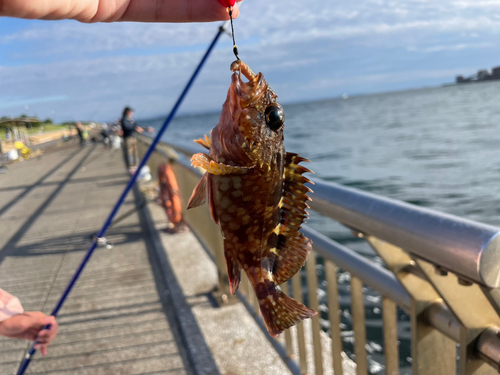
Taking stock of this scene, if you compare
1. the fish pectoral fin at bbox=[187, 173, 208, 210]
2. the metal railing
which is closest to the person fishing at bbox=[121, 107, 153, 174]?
the metal railing

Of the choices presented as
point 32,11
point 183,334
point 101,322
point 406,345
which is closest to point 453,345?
point 32,11

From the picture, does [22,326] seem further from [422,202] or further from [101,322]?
[422,202]

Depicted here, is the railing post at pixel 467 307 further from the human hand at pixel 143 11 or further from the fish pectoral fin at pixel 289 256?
the human hand at pixel 143 11

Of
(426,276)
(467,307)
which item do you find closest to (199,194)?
(426,276)

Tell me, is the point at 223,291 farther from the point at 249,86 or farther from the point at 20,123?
the point at 20,123

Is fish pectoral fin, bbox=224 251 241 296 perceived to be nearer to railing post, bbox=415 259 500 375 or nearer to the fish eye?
the fish eye
